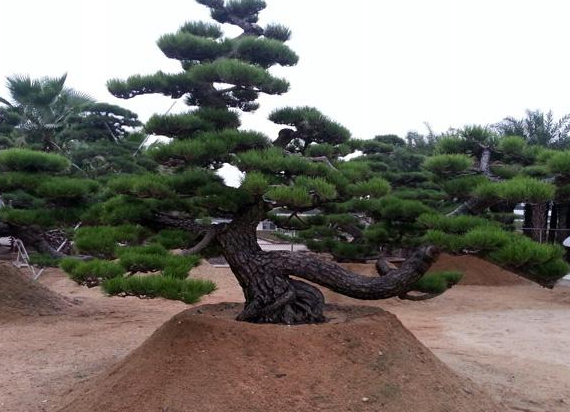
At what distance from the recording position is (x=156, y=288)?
341 centimetres

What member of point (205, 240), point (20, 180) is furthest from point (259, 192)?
point (20, 180)

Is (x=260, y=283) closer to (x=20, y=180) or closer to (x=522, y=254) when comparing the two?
(x=522, y=254)

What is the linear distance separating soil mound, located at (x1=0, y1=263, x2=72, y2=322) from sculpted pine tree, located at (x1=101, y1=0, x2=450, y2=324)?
4305 mm

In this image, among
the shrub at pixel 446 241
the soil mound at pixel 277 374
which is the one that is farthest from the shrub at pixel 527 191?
the soil mound at pixel 277 374

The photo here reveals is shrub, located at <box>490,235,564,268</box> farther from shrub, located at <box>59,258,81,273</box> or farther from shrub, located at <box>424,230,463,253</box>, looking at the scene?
shrub, located at <box>59,258,81,273</box>

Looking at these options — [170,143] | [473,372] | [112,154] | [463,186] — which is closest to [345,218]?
[473,372]

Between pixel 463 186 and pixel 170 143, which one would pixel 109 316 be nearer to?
pixel 170 143

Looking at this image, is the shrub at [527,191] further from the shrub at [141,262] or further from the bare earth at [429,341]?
the shrub at [141,262]

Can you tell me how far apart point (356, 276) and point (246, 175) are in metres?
1.35

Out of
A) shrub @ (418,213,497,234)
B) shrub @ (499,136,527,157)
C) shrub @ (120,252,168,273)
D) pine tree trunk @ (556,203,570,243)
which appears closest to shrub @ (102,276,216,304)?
shrub @ (120,252,168,273)

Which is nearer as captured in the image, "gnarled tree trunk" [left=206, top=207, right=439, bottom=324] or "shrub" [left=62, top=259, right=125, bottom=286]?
"shrub" [left=62, top=259, right=125, bottom=286]

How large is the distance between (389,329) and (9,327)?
520 cm

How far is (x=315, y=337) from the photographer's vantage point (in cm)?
397

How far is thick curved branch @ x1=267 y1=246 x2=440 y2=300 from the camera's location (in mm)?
4414
